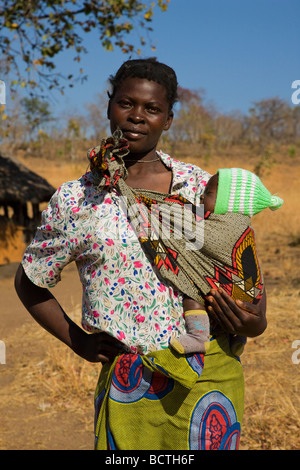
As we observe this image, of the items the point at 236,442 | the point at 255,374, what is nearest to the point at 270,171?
the point at 255,374

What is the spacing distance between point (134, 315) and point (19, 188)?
7.67 meters

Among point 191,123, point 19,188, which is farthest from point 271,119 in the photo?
point 19,188

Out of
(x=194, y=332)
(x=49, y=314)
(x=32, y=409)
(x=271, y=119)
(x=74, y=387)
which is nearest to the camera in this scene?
(x=194, y=332)

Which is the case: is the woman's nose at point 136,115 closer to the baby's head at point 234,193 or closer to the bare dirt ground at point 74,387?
the baby's head at point 234,193

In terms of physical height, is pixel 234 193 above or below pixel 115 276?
above

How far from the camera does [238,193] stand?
1.58 m

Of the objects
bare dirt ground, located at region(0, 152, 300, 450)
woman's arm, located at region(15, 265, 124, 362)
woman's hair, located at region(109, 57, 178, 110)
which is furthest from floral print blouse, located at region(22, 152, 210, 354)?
bare dirt ground, located at region(0, 152, 300, 450)

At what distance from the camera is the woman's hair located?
163 cm

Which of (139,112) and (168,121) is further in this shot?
(168,121)

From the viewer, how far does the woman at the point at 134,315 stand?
1.49m

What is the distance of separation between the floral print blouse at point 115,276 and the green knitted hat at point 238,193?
303mm

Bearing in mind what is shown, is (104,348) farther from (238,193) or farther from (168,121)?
(168,121)
